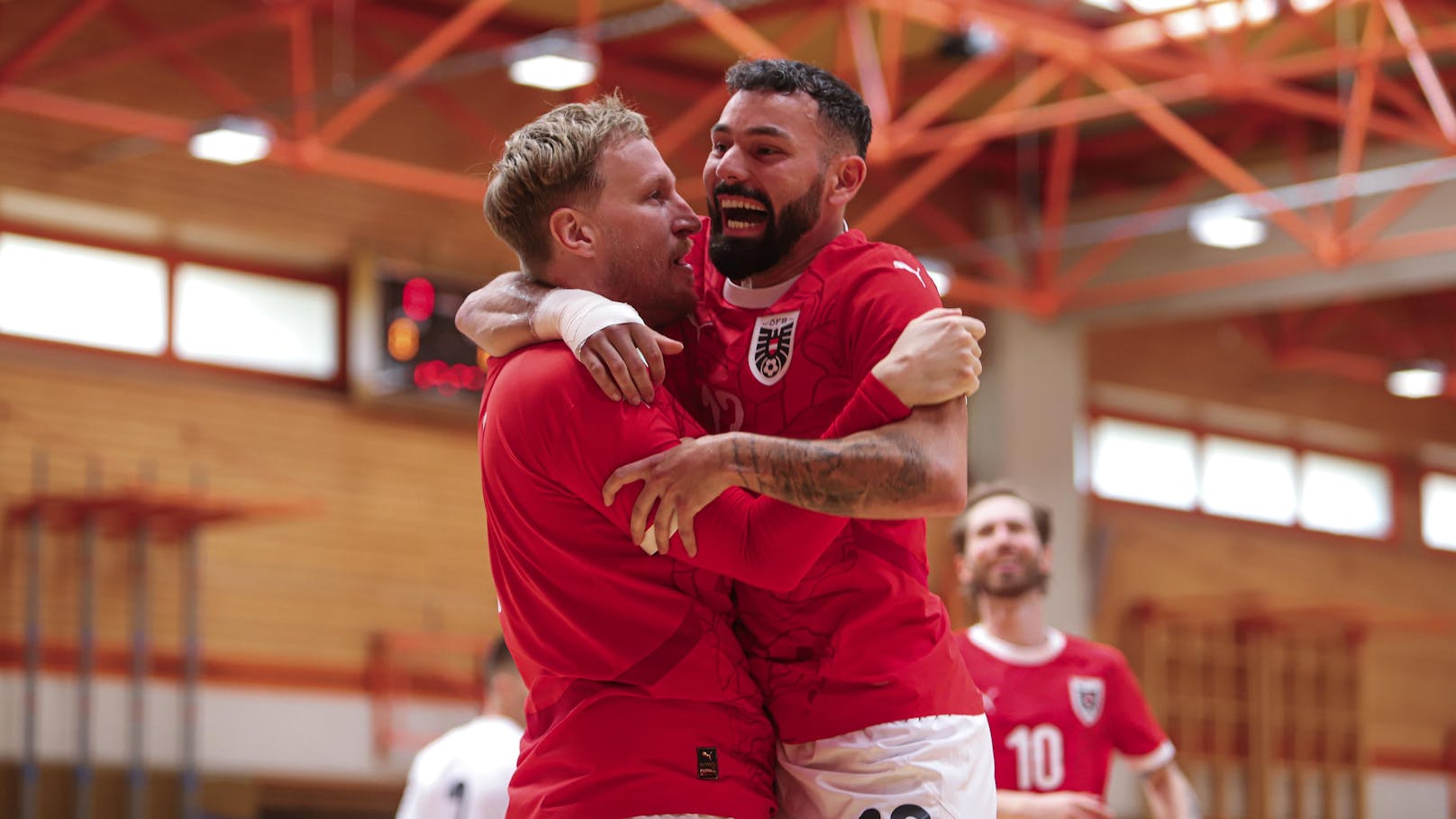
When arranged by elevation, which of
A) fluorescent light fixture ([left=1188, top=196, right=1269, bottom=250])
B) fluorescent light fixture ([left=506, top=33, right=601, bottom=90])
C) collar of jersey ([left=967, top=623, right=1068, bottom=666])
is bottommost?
collar of jersey ([left=967, top=623, right=1068, bottom=666])

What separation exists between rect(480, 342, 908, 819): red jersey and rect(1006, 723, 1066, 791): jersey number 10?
417 centimetres

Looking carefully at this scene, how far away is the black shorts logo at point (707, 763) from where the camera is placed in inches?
173

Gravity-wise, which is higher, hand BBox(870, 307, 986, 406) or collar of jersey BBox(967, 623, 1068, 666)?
hand BBox(870, 307, 986, 406)

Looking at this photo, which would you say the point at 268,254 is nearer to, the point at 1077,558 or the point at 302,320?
the point at 302,320

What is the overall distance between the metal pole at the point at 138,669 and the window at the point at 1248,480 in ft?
47.8

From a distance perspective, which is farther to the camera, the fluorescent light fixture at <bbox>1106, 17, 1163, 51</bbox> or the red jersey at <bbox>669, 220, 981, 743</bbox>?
the fluorescent light fixture at <bbox>1106, 17, 1163, 51</bbox>

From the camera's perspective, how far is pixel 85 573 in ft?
54.9

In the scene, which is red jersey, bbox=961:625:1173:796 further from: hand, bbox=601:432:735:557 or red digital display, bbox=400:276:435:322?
red digital display, bbox=400:276:435:322

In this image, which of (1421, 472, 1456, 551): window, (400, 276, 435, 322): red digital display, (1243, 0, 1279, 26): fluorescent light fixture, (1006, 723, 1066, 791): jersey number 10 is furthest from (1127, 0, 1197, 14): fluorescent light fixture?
(1421, 472, 1456, 551): window

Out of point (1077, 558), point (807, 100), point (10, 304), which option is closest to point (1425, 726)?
point (1077, 558)

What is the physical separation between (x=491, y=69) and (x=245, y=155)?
5.86m

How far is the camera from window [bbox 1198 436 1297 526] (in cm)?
2641

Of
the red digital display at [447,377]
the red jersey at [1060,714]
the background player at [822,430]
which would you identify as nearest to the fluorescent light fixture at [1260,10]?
the red digital display at [447,377]

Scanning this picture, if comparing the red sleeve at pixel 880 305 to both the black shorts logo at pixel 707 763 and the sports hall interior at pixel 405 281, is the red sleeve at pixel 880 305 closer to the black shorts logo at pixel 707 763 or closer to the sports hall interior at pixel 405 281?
the black shorts logo at pixel 707 763
